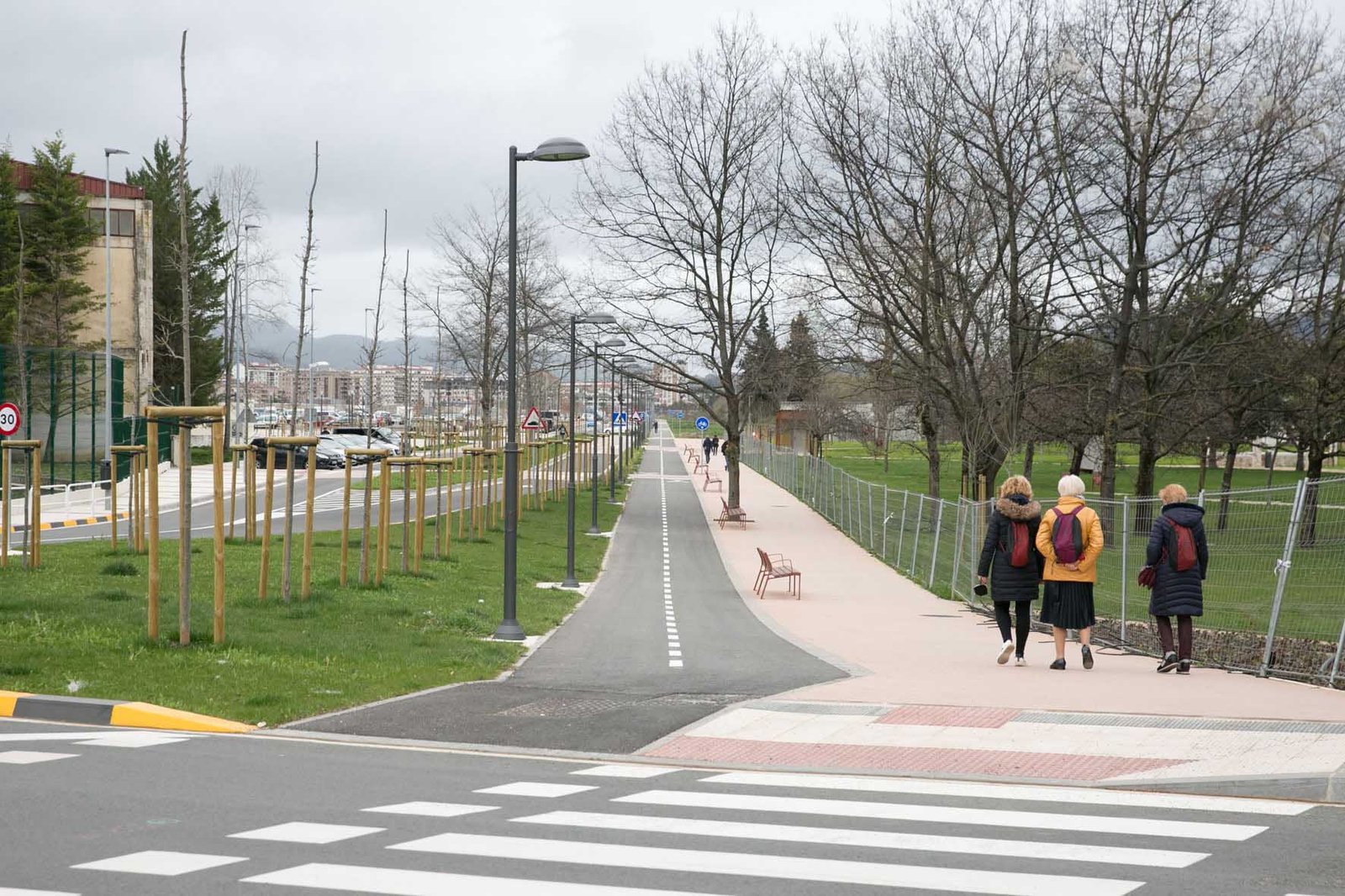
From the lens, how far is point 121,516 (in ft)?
101

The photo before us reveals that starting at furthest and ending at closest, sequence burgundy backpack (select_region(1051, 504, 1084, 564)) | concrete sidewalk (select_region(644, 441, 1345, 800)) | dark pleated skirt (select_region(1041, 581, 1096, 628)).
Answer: dark pleated skirt (select_region(1041, 581, 1096, 628)) < burgundy backpack (select_region(1051, 504, 1084, 564)) < concrete sidewalk (select_region(644, 441, 1345, 800))

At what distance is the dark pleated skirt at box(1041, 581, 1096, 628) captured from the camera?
1350 centimetres

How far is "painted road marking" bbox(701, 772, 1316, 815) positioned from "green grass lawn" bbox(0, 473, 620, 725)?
4.16 meters

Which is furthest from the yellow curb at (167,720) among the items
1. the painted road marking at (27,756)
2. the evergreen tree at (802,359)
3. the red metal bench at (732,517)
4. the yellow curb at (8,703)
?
the red metal bench at (732,517)

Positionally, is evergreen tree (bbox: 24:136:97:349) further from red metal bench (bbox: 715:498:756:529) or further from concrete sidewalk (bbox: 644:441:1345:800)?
concrete sidewalk (bbox: 644:441:1345:800)

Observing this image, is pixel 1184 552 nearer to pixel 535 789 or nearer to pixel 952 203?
pixel 535 789

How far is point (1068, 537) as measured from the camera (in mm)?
13227

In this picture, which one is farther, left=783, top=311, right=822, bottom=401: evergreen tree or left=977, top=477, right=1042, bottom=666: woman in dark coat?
left=783, top=311, right=822, bottom=401: evergreen tree

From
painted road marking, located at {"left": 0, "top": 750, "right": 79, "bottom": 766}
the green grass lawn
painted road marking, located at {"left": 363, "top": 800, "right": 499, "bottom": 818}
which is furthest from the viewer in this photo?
the green grass lawn

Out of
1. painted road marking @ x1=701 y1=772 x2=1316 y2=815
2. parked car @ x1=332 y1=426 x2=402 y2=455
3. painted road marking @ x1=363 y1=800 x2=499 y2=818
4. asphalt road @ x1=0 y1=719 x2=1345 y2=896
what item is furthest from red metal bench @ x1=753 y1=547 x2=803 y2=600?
parked car @ x1=332 y1=426 x2=402 y2=455

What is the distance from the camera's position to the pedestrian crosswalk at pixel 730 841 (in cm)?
584

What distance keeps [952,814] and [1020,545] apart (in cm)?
657

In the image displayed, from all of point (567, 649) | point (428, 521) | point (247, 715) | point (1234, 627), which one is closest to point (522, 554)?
point (428, 521)

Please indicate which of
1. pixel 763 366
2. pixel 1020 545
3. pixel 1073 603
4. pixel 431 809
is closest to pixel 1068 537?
pixel 1020 545
